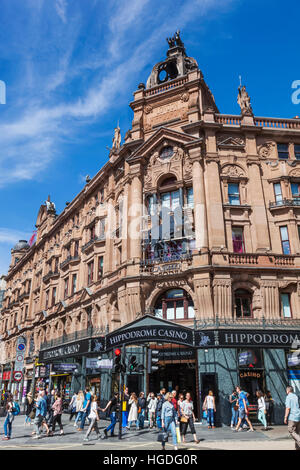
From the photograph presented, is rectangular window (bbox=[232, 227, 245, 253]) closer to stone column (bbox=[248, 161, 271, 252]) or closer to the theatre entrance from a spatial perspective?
stone column (bbox=[248, 161, 271, 252])

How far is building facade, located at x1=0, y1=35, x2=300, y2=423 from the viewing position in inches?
806

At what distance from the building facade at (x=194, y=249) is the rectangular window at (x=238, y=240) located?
0.07 metres

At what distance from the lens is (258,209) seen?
24.5m

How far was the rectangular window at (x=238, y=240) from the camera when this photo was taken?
24125 millimetres

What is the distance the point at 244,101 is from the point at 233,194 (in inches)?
294

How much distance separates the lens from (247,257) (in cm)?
2319

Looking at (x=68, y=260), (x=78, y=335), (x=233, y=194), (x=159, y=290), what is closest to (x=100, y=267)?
(x=78, y=335)

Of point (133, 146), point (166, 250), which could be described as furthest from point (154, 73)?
point (166, 250)

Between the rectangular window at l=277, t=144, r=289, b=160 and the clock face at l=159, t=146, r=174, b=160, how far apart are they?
7497 mm

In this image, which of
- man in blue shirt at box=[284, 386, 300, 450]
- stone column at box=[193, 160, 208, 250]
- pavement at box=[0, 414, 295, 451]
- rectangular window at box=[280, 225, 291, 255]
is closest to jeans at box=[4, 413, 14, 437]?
pavement at box=[0, 414, 295, 451]

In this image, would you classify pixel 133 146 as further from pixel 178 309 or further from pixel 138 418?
pixel 138 418

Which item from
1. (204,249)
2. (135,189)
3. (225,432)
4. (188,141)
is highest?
(188,141)

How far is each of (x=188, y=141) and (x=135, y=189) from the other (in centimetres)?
497
